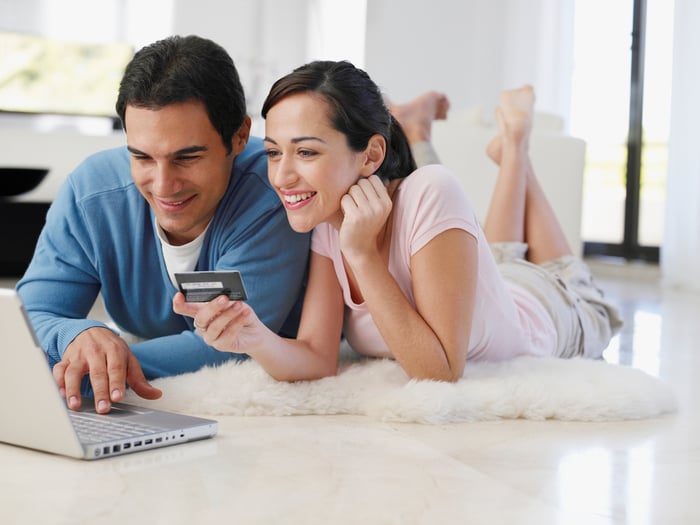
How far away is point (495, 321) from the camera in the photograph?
1.75 meters

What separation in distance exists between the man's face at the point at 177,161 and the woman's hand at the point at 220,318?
257 millimetres

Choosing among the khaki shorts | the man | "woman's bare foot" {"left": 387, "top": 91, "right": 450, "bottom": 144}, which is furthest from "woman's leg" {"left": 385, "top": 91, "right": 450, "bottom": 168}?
the man

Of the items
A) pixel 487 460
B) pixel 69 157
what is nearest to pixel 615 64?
pixel 69 157

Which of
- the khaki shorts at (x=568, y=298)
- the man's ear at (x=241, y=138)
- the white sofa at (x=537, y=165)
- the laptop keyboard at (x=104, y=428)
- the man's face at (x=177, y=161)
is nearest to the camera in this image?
the laptop keyboard at (x=104, y=428)

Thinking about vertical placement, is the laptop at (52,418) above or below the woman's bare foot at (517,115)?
below

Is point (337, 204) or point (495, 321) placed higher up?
point (337, 204)

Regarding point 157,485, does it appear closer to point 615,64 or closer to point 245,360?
point 245,360

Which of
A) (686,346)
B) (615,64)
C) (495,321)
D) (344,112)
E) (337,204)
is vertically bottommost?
(686,346)

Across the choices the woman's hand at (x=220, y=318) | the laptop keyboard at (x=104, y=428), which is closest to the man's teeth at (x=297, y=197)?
the woman's hand at (x=220, y=318)

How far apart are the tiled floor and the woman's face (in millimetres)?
349

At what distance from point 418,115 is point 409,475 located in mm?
1454

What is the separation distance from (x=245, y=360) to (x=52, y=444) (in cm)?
52

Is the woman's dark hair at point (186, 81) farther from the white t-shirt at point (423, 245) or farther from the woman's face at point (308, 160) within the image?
the white t-shirt at point (423, 245)

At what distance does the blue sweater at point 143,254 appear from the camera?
5.33 feet
